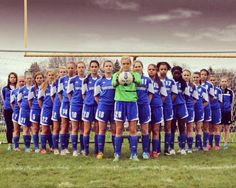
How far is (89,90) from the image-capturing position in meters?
8.93

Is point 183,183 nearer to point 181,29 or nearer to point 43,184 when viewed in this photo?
point 43,184

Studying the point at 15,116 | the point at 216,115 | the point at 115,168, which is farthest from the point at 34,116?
the point at 216,115

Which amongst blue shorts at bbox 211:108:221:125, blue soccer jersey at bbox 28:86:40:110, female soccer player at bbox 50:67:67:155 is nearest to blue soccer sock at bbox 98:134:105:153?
female soccer player at bbox 50:67:67:155

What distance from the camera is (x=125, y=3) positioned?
1839cm

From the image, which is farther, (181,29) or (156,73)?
(181,29)

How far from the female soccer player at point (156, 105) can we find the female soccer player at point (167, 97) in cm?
17

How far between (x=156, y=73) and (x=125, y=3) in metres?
9.81

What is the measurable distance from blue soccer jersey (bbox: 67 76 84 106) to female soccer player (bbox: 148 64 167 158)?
123 cm

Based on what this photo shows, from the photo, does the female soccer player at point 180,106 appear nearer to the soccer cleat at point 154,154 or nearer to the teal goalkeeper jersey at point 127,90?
the soccer cleat at point 154,154

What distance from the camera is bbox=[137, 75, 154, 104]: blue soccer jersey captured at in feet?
28.2

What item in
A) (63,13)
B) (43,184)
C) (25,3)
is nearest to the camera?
(43,184)

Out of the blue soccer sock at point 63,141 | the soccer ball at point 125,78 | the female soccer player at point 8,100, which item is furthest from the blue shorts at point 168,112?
the female soccer player at point 8,100

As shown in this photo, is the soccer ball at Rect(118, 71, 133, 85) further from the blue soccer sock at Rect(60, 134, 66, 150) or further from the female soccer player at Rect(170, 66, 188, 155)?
the blue soccer sock at Rect(60, 134, 66, 150)

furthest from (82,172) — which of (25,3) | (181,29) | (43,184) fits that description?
(181,29)
